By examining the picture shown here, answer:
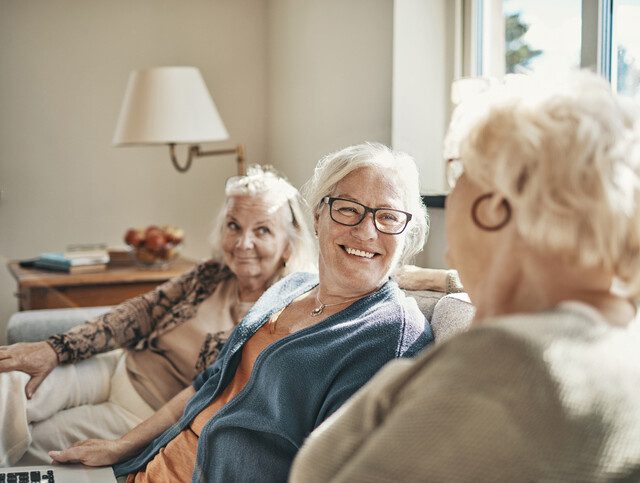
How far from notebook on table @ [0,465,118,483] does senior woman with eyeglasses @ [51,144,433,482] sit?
0.09ft

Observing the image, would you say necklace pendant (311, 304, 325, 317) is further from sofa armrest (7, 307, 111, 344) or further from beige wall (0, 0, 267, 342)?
beige wall (0, 0, 267, 342)

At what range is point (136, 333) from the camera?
7.29 feet

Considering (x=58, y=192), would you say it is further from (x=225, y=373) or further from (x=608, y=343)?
(x=608, y=343)

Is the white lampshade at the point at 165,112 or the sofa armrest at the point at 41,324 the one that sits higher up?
the white lampshade at the point at 165,112

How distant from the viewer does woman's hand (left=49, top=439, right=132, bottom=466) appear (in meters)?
1.77

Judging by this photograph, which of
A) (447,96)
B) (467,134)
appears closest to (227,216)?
(447,96)

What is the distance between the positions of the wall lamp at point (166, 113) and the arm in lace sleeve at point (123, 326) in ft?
3.35

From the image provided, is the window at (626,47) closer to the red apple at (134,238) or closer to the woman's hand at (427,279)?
the woman's hand at (427,279)

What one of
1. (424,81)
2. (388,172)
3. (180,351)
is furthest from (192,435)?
(424,81)

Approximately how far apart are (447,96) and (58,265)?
63.4 inches

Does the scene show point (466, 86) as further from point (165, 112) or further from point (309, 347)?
point (165, 112)

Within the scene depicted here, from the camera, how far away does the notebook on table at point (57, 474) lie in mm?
1608

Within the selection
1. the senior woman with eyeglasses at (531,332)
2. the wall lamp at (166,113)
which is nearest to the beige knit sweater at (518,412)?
the senior woman with eyeglasses at (531,332)

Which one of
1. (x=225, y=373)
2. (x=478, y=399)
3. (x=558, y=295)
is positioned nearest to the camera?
(x=478, y=399)
